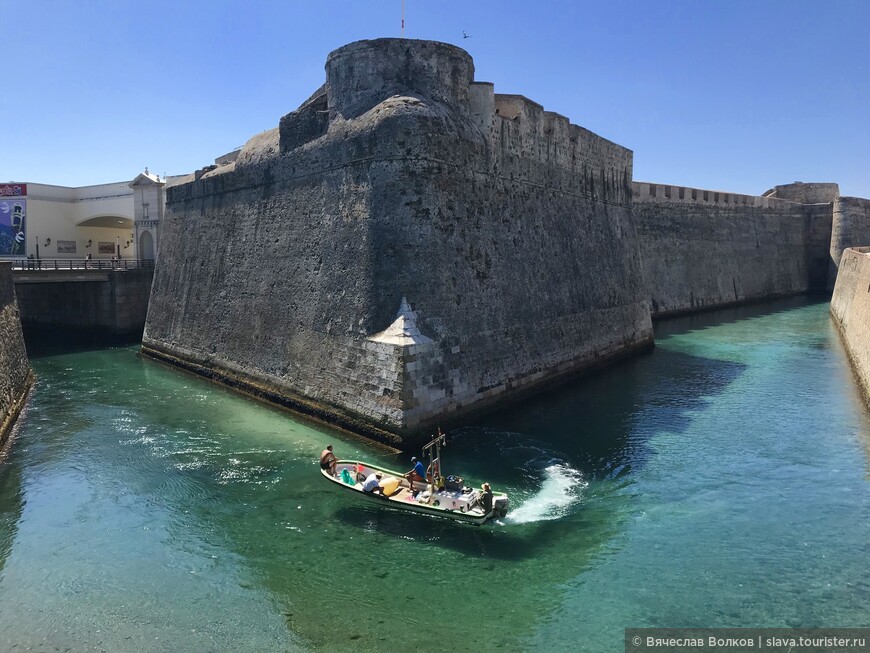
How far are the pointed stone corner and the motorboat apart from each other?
9.82ft

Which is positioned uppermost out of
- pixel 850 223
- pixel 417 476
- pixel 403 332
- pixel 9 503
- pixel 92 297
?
pixel 850 223

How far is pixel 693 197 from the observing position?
128 feet

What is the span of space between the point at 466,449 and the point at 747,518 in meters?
5.52

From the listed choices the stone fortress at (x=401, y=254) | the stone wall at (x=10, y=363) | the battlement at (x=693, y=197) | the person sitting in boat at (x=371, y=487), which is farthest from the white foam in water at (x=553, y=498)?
the battlement at (x=693, y=197)

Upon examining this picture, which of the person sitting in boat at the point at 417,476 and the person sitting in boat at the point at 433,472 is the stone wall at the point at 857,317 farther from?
the person sitting in boat at the point at 417,476

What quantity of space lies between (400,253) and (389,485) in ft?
18.8

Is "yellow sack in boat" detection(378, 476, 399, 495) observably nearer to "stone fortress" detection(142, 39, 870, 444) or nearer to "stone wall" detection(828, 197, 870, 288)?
"stone fortress" detection(142, 39, 870, 444)

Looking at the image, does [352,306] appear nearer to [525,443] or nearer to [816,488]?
[525,443]

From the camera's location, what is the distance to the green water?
7.30 m

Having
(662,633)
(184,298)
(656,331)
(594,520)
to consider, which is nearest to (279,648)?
(662,633)

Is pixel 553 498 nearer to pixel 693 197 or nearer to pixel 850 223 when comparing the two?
pixel 693 197

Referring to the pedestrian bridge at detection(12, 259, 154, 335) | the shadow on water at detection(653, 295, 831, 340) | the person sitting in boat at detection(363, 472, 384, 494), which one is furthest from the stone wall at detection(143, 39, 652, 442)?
the shadow on water at detection(653, 295, 831, 340)

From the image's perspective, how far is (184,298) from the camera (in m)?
22.3

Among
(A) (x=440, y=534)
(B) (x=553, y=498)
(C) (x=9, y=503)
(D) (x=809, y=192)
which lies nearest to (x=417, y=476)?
(A) (x=440, y=534)
